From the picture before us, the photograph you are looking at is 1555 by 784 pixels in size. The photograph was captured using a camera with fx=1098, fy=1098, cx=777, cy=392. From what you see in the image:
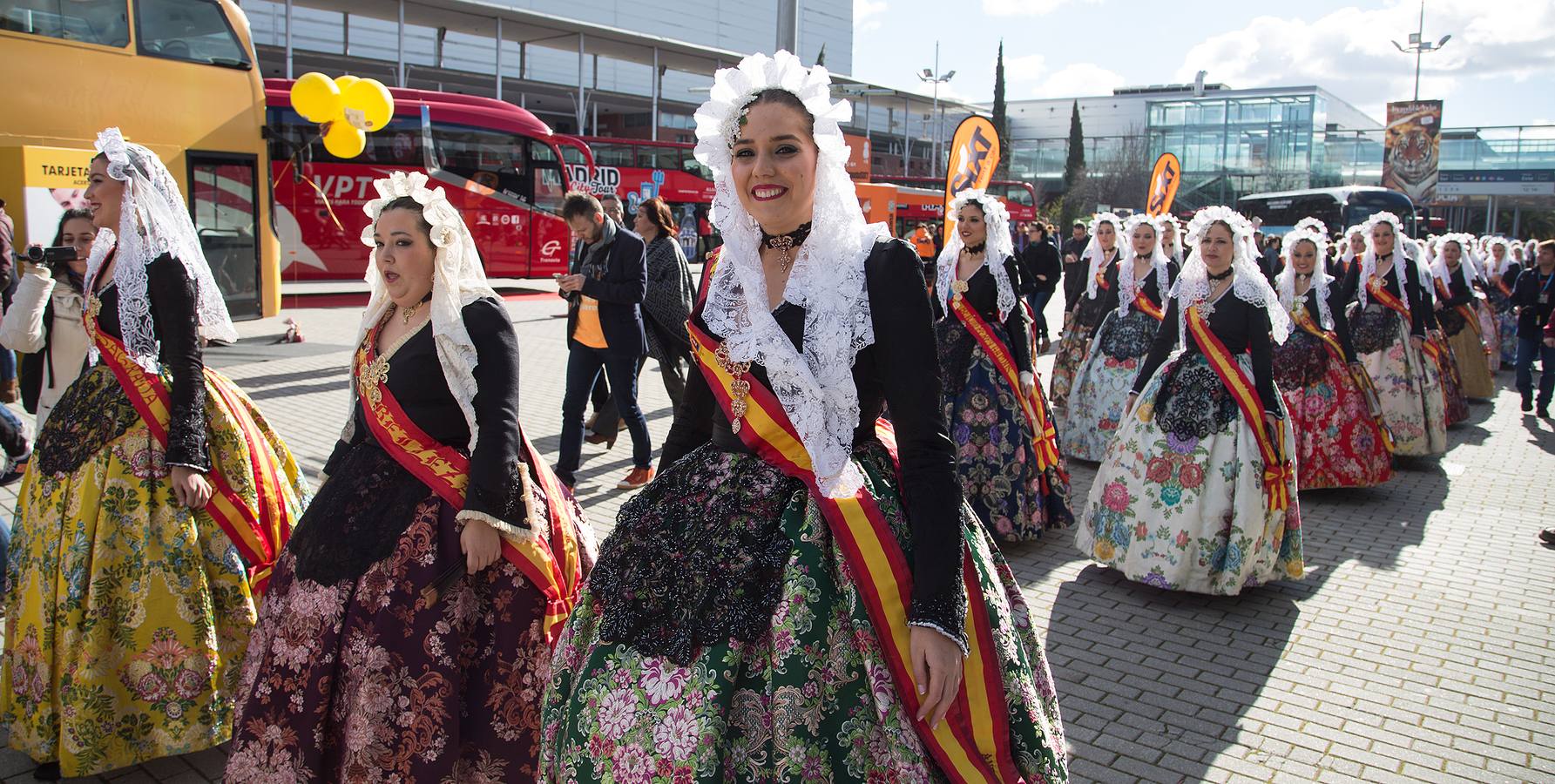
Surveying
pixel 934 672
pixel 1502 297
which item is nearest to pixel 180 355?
pixel 934 672

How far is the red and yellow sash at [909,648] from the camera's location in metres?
2.00

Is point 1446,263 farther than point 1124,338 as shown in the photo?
Yes

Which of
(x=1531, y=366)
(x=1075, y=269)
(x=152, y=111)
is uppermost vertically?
(x=152, y=111)

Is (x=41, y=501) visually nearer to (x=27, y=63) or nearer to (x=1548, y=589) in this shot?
(x=1548, y=589)

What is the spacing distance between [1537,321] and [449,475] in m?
12.2

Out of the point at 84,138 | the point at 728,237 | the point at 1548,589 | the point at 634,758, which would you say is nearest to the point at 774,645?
the point at 634,758

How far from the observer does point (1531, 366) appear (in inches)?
457

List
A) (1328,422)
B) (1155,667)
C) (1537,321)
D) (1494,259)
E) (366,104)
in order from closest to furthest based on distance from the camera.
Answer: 1. (1155,667)
2. (1328,422)
3. (1537,321)
4. (366,104)
5. (1494,259)

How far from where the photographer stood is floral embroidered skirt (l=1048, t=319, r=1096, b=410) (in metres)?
9.68

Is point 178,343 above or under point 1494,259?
under

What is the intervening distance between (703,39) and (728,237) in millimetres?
54082

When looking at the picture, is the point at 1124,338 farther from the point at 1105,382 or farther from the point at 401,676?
the point at 401,676

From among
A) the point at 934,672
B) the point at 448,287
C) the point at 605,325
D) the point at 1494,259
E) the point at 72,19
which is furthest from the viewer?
the point at 1494,259

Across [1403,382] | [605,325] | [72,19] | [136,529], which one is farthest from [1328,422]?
[72,19]
